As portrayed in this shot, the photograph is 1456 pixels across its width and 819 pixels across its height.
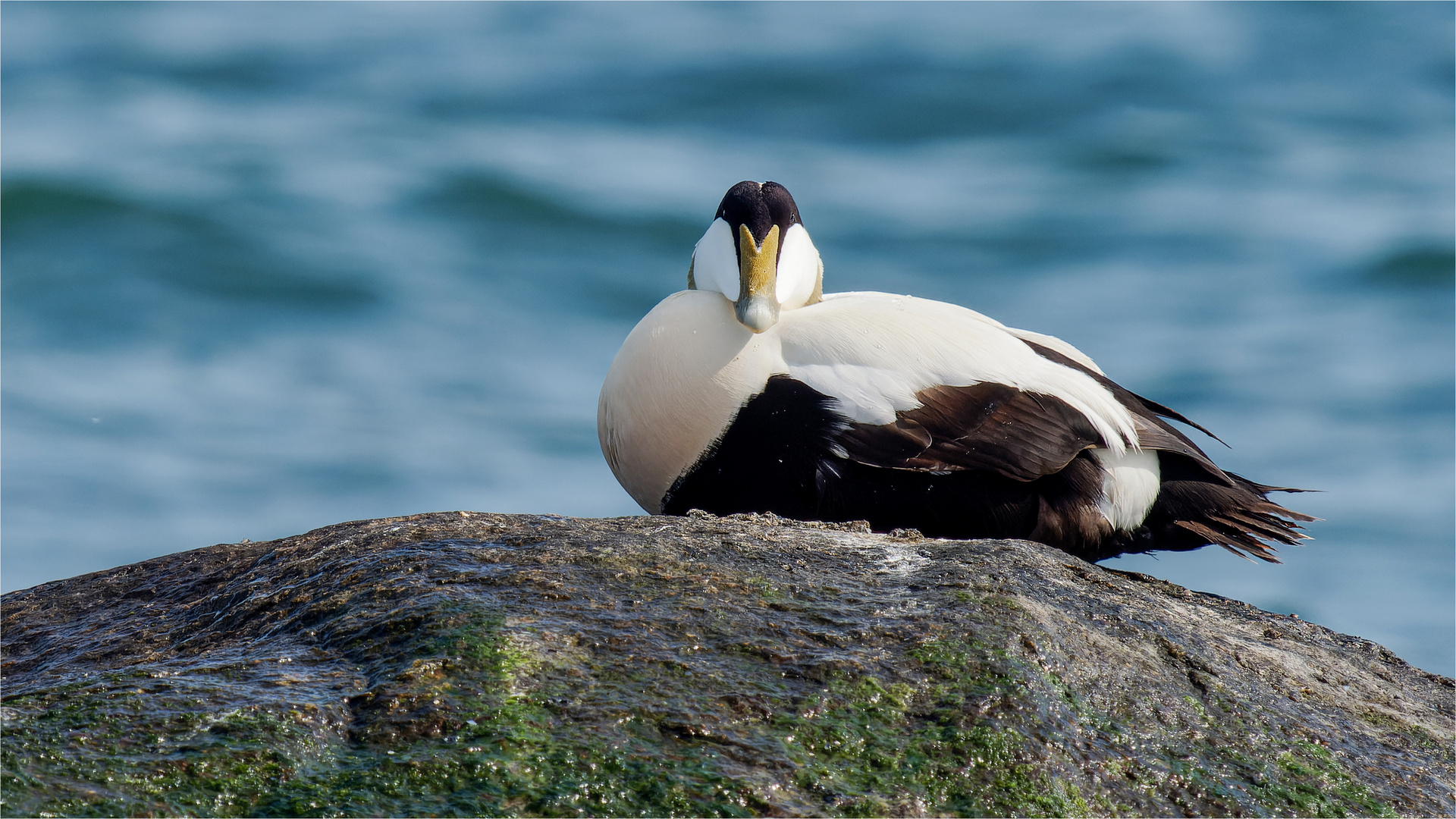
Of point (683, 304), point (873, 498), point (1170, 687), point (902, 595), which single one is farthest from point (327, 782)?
point (683, 304)

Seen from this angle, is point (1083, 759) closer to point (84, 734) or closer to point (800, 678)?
point (800, 678)

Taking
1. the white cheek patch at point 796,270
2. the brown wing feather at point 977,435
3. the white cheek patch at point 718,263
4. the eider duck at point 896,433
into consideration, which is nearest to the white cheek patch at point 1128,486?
the eider duck at point 896,433

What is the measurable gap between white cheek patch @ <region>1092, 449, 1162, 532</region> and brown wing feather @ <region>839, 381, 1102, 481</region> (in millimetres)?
142

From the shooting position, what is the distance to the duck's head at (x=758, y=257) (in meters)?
4.57

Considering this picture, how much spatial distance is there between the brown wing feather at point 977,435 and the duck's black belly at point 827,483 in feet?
0.15

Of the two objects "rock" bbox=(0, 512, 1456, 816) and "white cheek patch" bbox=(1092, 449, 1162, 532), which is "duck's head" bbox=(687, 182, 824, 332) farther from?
"rock" bbox=(0, 512, 1456, 816)

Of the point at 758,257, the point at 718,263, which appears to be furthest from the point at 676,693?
the point at 718,263

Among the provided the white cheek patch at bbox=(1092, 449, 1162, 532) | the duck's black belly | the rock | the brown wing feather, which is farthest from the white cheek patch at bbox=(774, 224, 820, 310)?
the rock

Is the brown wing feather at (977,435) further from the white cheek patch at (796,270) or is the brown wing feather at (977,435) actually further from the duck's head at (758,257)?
the white cheek patch at (796,270)

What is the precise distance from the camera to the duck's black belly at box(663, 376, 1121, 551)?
171 inches

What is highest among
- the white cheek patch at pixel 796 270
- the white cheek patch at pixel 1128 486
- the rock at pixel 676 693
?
the white cheek patch at pixel 796 270

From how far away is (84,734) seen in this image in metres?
2.30

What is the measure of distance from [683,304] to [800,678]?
235cm

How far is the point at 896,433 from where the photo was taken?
430cm
